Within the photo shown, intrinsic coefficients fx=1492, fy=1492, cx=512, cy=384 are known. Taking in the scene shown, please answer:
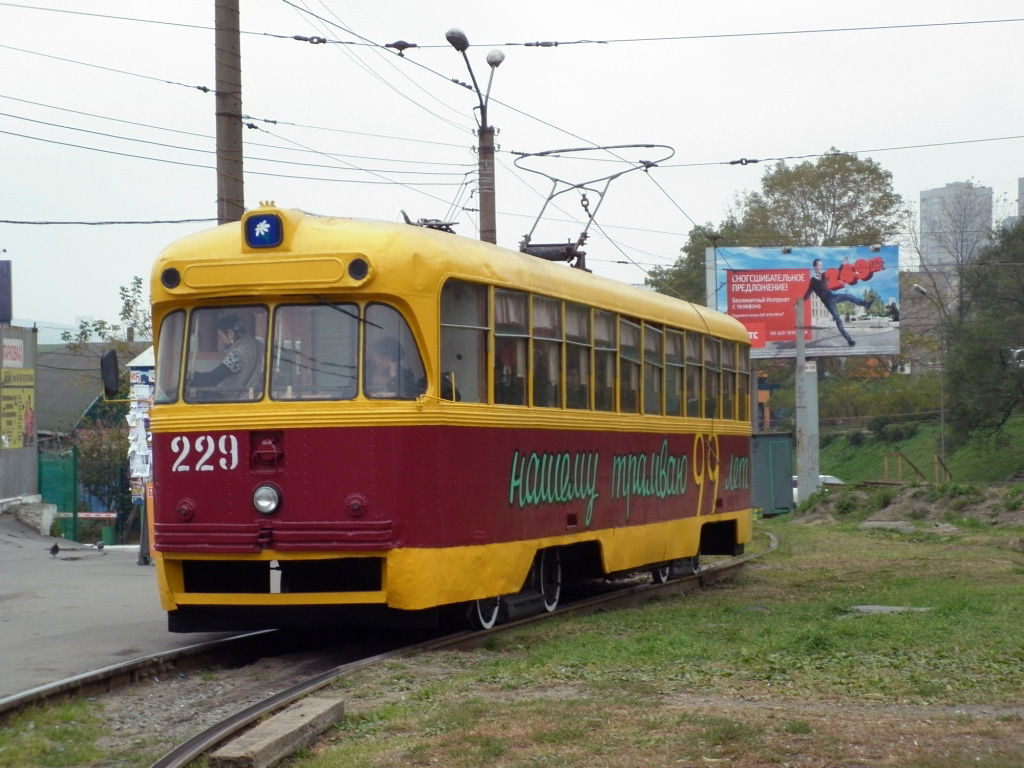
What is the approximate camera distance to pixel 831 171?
68375 millimetres

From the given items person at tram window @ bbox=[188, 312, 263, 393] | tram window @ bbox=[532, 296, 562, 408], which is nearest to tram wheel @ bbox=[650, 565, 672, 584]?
tram window @ bbox=[532, 296, 562, 408]

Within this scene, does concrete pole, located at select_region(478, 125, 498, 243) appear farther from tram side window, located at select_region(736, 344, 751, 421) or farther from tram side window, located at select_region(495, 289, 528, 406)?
tram side window, located at select_region(495, 289, 528, 406)

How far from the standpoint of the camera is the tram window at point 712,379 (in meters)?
17.1

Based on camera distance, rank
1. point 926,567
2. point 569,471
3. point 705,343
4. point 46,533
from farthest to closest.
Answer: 1. point 46,533
2. point 926,567
3. point 705,343
4. point 569,471

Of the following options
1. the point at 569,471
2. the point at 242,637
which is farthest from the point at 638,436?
the point at 242,637

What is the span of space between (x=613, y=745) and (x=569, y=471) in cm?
600

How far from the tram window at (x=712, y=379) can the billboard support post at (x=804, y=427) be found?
950 inches

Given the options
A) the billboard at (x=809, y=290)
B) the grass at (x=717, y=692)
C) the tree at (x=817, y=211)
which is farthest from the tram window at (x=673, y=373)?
the tree at (x=817, y=211)

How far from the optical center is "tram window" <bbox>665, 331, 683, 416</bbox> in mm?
15633

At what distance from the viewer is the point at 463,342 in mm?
11008

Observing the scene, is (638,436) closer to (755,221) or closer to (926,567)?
(926,567)

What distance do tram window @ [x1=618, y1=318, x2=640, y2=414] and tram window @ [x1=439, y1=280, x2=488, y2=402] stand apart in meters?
3.06

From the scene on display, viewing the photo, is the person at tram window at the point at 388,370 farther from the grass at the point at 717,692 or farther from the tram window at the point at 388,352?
the grass at the point at 717,692

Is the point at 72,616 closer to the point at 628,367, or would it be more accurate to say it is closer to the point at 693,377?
the point at 628,367
